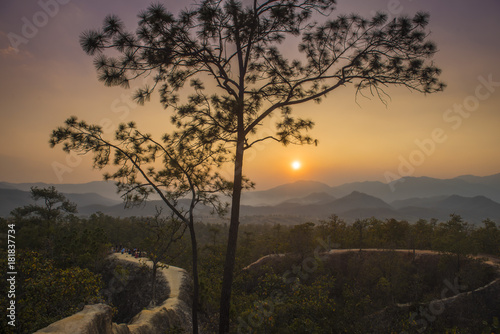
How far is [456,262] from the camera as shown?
27.9m

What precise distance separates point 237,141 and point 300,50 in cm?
416

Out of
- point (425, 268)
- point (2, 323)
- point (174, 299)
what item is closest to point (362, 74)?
point (2, 323)

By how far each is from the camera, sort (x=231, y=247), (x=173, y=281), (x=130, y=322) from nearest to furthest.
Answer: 1. (x=231, y=247)
2. (x=130, y=322)
3. (x=173, y=281)

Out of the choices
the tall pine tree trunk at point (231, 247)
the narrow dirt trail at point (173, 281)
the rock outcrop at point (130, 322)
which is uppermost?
the tall pine tree trunk at point (231, 247)

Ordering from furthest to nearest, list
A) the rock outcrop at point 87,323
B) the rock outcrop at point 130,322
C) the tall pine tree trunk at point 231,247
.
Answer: the tall pine tree trunk at point 231,247, the rock outcrop at point 130,322, the rock outcrop at point 87,323

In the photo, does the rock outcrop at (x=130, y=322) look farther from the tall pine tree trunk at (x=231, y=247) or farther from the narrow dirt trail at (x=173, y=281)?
the tall pine tree trunk at (x=231, y=247)

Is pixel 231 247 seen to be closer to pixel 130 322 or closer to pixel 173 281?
pixel 130 322

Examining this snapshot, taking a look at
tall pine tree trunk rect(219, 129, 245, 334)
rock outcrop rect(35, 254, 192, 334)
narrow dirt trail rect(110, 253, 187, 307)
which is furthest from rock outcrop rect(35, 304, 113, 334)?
narrow dirt trail rect(110, 253, 187, 307)

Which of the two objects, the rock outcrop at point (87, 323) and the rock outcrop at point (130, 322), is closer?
the rock outcrop at point (87, 323)

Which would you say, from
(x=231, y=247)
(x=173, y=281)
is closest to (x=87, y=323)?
(x=231, y=247)

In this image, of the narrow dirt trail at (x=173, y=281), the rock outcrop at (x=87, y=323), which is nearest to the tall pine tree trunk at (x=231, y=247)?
the rock outcrop at (x=87, y=323)

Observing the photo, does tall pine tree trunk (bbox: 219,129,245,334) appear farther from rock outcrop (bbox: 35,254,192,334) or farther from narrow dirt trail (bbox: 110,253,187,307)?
narrow dirt trail (bbox: 110,253,187,307)

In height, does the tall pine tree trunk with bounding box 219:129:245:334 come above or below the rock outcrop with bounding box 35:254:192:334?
above

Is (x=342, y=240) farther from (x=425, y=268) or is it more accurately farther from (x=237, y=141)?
(x=237, y=141)
